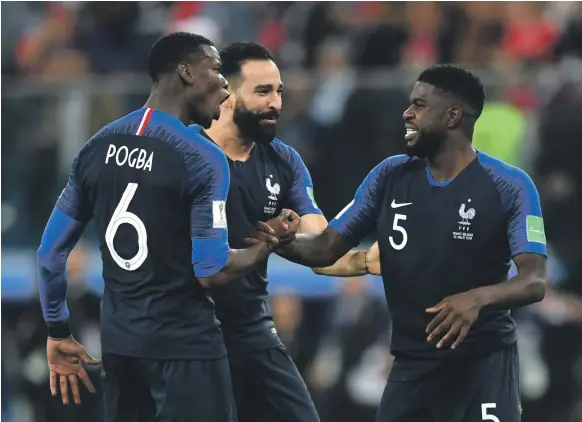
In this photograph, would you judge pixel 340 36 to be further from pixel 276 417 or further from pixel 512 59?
pixel 276 417

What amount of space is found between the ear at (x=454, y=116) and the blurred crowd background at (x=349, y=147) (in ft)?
14.8

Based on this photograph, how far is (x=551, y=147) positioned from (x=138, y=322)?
6.37 m

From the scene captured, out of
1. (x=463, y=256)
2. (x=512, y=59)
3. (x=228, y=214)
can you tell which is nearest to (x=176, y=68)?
(x=228, y=214)

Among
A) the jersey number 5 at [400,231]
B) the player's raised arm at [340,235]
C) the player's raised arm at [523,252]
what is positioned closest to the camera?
the player's raised arm at [523,252]

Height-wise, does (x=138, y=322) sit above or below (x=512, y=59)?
below

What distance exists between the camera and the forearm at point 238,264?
688 centimetres

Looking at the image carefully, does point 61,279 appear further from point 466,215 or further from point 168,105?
point 466,215

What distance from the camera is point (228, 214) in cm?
791

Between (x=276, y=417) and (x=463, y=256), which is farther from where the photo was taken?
(x=276, y=417)

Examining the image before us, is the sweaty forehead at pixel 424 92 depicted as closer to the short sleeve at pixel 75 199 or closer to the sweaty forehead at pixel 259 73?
the sweaty forehead at pixel 259 73

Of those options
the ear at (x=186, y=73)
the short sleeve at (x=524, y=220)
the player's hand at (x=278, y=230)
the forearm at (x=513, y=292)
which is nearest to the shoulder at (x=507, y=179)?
the short sleeve at (x=524, y=220)

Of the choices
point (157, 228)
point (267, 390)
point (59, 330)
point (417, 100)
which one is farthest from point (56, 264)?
point (417, 100)

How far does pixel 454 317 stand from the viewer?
687 centimetres

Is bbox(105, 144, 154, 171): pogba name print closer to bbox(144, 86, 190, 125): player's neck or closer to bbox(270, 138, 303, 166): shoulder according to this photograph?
bbox(144, 86, 190, 125): player's neck
